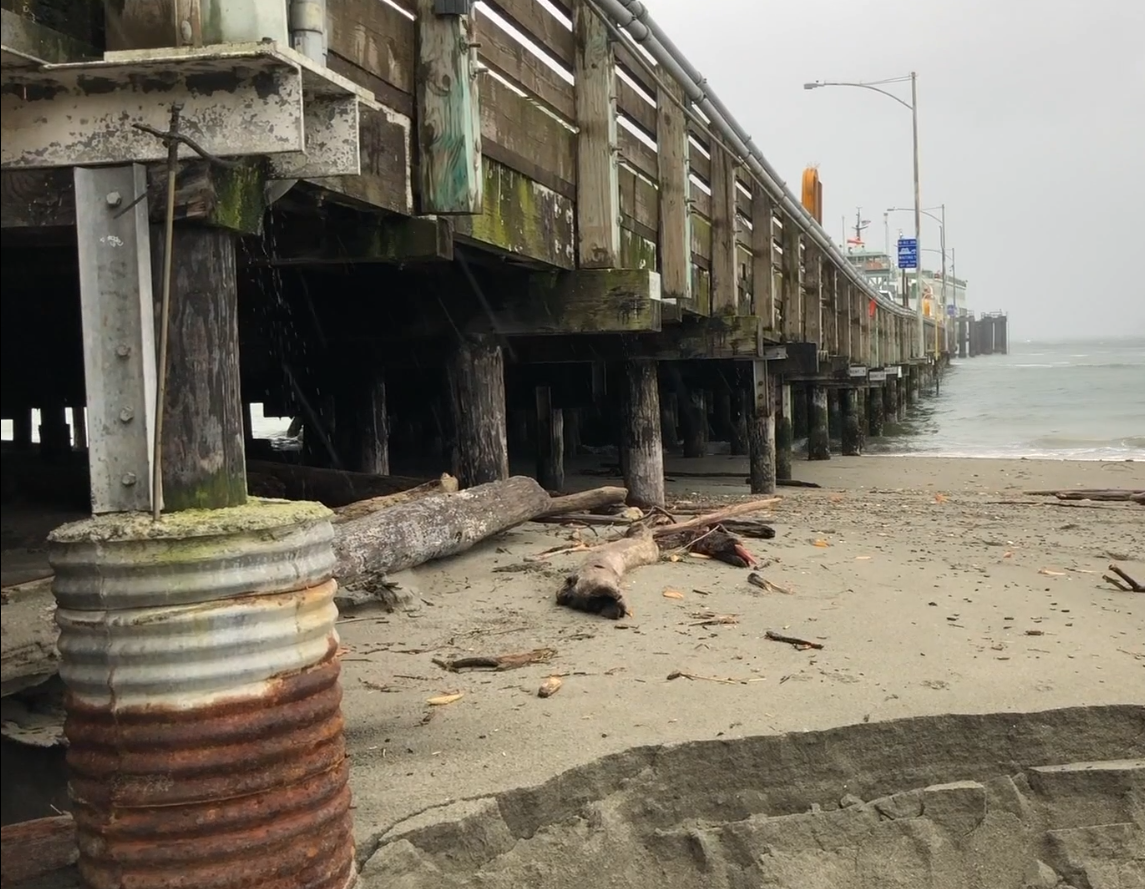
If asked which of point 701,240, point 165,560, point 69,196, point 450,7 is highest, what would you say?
point 450,7

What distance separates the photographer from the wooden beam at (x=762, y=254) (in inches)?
480

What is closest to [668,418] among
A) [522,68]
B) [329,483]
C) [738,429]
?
[738,429]

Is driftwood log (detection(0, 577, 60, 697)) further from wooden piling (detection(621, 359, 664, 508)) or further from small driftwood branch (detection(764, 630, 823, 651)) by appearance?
wooden piling (detection(621, 359, 664, 508))

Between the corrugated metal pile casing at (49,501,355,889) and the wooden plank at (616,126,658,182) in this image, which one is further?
the wooden plank at (616,126,658,182)

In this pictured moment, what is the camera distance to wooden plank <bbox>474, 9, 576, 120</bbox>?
17.6 feet

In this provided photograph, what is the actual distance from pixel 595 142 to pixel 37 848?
199 inches

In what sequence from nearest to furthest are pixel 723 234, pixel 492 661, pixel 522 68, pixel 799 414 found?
pixel 492 661 < pixel 522 68 < pixel 723 234 < pixel 799 414

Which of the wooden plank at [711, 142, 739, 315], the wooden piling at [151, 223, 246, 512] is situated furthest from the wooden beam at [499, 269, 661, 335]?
the wooden piling at [151, 223, 246, 512]

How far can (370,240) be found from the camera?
5.04 meters

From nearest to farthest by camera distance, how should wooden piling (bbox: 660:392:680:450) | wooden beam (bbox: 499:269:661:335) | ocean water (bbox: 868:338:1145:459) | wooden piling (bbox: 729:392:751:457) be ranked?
wooden beam (bbox: 499:269:661:335) → wooden piling (bbox: 660:392:680:450) → wooden piling (bbox: 729:392:751:457) → ocean water (bbox: 868:338:1145:459)

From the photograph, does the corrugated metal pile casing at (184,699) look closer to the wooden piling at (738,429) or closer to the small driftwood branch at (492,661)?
the small driftwood branch at (492,661)

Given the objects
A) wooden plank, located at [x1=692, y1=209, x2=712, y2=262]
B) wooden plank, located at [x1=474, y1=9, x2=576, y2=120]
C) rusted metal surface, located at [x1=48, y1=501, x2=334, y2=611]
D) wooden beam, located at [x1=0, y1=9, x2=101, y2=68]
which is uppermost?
wooden plank, located at [x1=474, y1=9, x2=576, y2=120]

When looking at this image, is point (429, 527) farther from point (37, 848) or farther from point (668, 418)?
point (668, 418)

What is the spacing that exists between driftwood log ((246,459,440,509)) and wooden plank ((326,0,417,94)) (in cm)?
321
